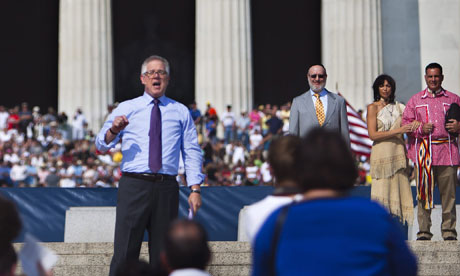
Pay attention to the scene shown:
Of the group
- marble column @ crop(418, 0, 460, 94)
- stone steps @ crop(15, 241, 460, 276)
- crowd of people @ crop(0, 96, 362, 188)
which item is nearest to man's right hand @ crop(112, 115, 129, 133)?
stone steps @ crop(15, 241, 460, 276)

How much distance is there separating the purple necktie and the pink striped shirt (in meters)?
4.82

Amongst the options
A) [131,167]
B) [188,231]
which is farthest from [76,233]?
[188,231]

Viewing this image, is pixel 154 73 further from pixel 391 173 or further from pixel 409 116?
pixel 409 116

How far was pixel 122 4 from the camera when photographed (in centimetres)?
5044

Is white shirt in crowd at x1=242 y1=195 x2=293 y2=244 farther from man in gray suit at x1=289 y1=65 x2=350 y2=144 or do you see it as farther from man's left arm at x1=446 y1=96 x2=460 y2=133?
man's left arm at x1=446 y1=96 x2=460 y2=133

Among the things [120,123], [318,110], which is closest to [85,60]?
[318,110]

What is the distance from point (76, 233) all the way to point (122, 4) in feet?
120

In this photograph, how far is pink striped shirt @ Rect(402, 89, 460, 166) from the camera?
40.5 feet

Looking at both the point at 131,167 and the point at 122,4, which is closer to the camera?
the point at 131,167

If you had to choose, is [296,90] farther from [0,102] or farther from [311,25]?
[0,102]

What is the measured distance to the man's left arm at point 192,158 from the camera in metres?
8.82

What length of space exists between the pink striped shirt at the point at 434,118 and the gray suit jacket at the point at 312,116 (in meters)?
1.24

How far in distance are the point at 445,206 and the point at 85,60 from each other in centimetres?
2348

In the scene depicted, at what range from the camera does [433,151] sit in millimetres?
12383
